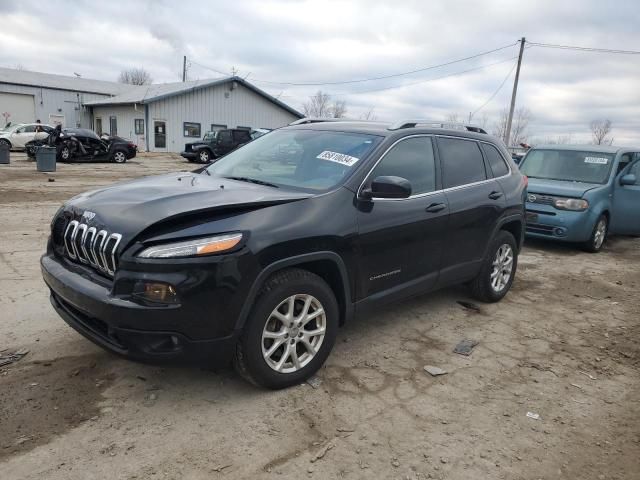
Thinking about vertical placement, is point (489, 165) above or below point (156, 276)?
above

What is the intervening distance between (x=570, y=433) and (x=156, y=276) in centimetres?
264

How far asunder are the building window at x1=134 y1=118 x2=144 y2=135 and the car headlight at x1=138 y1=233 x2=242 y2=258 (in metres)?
32.6

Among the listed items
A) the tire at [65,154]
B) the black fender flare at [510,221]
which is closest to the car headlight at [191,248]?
the black fender flare at [510,221]

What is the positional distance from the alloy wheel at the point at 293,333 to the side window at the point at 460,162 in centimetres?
186

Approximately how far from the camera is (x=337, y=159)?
3.83 metres

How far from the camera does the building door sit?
32281 millimetres

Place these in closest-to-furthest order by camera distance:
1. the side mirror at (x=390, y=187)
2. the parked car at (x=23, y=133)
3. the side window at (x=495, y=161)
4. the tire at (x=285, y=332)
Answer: the tire at (x=285, y=332) → the side mirror at (x=390, y=187) → the side window at (x=495, y=161) → the parked car at (x=23, y=133)

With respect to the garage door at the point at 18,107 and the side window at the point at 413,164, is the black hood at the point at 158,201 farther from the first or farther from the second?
the garage door at the point at 18,107

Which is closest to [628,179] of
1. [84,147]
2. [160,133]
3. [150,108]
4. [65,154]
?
[84,147]

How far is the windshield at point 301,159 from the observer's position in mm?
3729

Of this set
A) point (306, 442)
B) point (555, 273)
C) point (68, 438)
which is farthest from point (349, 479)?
point (555, 273)

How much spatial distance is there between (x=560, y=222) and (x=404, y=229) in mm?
5096

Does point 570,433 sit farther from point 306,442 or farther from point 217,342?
point 217,342

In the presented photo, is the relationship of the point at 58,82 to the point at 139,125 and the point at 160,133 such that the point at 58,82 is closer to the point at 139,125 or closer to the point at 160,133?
the point at 139,125
